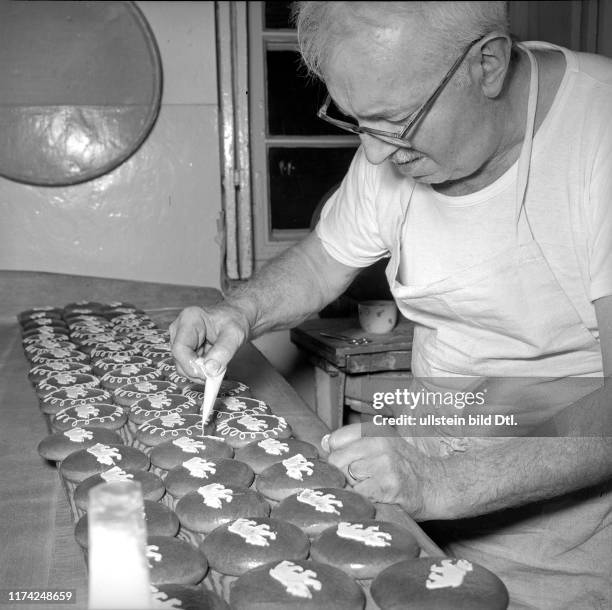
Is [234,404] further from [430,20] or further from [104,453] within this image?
[430,20]

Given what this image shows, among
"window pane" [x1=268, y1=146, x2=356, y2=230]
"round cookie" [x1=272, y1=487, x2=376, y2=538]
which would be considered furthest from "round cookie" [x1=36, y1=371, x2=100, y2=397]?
"window pane" [x1=268, y1=146, x2=356, y2=230]

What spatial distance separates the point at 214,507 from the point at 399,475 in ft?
1.09

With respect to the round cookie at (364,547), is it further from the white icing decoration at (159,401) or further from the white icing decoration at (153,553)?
the white icing decoration at (159,401)

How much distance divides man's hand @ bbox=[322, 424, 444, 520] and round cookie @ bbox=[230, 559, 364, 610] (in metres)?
0.24

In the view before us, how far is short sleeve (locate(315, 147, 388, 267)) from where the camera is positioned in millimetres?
1969

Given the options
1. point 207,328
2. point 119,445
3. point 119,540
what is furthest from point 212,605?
point 207,328

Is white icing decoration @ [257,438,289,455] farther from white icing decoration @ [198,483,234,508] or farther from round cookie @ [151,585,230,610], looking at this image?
round cookie @ [151,585,230,610]

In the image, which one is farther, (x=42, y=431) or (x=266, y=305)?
(x=266, y=305)

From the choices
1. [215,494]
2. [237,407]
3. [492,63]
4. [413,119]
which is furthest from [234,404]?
[492,63]

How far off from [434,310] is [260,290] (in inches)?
19.7

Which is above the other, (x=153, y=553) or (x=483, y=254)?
(x=483, y=254)

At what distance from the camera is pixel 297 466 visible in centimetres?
149

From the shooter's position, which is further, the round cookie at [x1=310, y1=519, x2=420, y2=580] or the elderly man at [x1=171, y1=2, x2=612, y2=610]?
the elderly man at [x1=171, y1=2, x2=612, y2=610]

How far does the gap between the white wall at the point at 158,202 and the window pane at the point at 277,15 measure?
0.31 meters
